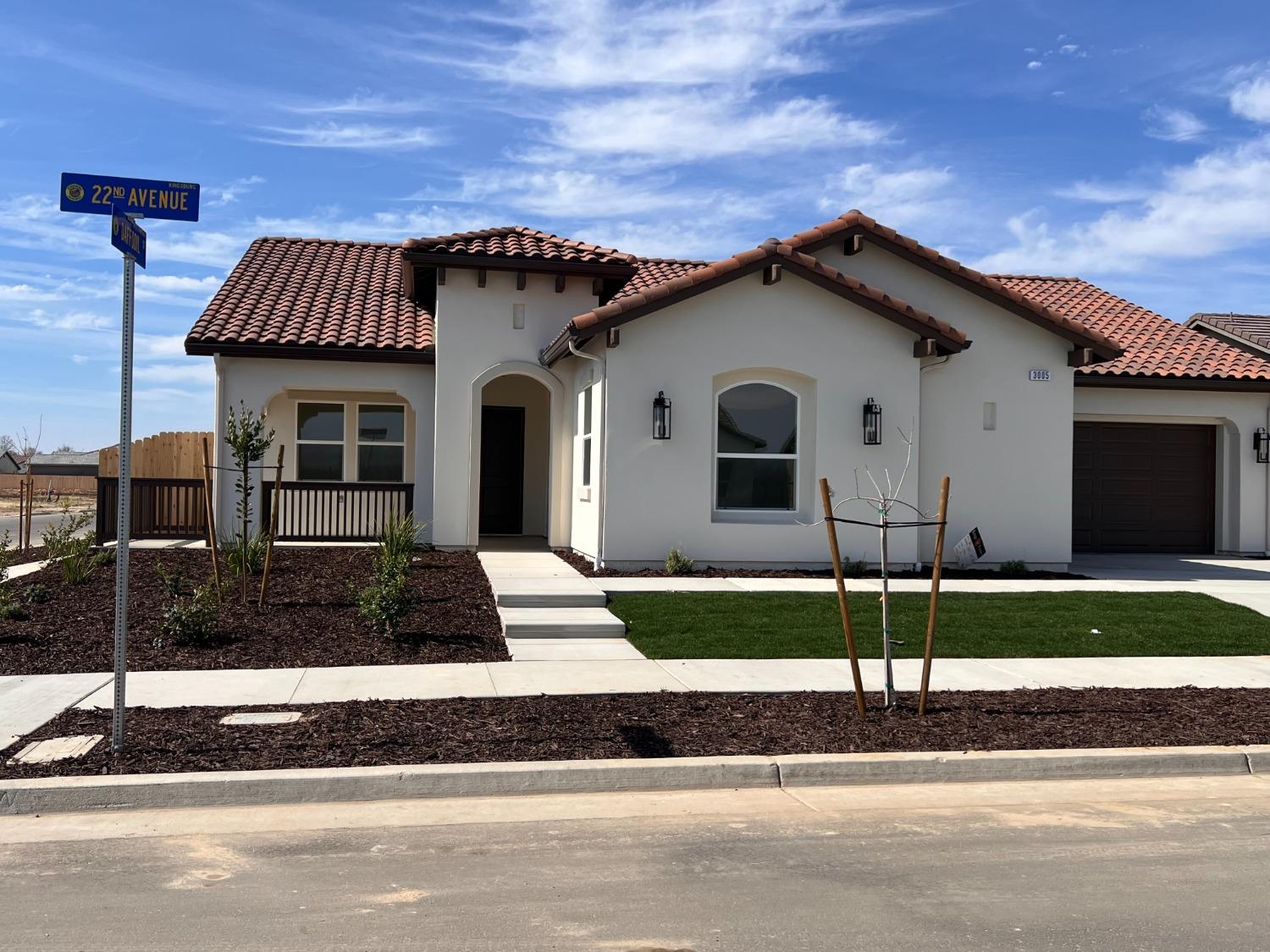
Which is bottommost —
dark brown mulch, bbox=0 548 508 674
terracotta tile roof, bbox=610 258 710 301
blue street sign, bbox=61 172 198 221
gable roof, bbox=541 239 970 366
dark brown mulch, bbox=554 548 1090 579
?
dark brown mulch, bbox=0 548 508 674

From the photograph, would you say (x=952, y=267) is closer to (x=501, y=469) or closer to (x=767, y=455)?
(x=767, y=455)

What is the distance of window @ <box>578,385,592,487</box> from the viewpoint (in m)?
16.3

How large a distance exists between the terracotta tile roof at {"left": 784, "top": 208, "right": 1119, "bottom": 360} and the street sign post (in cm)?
1071

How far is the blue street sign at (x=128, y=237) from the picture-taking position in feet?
21.2

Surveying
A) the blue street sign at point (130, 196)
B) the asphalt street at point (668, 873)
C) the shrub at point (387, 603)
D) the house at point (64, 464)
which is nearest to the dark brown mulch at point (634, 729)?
the asphalt street at point (668, 873)

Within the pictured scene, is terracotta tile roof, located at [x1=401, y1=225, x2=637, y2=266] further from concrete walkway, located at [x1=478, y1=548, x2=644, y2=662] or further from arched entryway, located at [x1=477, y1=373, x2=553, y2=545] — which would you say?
concrete walkway, located at [x1=478, y1=548, x2=644, y2=662]

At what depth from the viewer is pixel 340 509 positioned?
18234mm

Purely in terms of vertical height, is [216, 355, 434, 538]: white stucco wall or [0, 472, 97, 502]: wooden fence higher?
[216, 355, 434, 538]: white stucco wall

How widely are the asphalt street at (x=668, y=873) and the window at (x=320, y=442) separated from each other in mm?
13656

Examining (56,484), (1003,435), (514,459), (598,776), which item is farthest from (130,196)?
(56,484)

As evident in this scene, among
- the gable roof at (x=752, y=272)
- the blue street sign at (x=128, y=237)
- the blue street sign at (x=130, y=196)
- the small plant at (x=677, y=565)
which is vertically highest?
the gable roof at (x=752, y=272)

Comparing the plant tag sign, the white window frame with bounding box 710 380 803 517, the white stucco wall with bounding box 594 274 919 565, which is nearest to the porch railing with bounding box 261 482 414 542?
the white stucco wall with bounding box 594 274 919 565

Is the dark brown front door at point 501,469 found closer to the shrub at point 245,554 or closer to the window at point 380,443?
the window at point 380,443

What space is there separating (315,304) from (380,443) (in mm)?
2602
